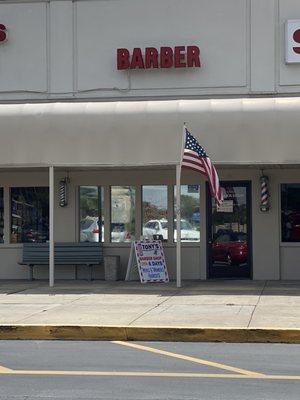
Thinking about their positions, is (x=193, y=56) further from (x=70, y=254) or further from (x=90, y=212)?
(x=70, y=254)

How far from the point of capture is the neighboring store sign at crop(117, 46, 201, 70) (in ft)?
56.2

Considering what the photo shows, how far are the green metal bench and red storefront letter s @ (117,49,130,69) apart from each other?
472cm

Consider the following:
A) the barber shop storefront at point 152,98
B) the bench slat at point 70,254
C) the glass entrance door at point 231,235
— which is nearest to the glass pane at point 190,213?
the barber shop storefront at point 152,98

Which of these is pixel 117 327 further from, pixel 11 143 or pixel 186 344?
pixel 11 143

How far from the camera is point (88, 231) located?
17672 mm

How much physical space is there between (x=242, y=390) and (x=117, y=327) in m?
3.29

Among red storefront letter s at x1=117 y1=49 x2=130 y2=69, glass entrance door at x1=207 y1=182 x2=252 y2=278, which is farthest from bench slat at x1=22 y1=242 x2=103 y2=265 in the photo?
red storefront letter s at x1=117 y1=49 x2=130 y2=69

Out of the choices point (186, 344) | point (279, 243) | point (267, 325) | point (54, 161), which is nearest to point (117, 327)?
point (186, 344)

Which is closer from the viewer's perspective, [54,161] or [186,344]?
[186,344]

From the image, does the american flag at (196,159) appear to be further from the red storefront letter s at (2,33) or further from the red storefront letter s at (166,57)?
the red storefront letter s at (2,33)

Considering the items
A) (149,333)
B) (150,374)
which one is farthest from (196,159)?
(150,374)

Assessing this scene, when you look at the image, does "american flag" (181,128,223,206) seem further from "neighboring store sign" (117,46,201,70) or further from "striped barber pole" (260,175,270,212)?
"neighboring store sign" (117,46,201,70)

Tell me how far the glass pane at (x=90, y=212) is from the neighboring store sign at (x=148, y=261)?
1.49 metres

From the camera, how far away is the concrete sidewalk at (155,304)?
10312mm
